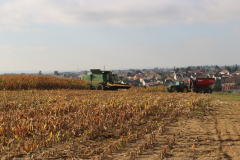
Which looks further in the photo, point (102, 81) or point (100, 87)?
point (102, 81)

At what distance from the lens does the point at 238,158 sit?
411cm

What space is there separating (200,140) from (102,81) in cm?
1582

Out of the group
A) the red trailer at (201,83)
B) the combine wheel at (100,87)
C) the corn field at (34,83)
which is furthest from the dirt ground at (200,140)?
the corn field at (34,83)


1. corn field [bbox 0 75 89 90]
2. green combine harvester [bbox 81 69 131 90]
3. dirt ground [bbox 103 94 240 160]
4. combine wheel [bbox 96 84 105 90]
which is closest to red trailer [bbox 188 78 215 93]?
green combine harvester [bbox 81 69 131 90]

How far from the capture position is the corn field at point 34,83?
58.6 feet

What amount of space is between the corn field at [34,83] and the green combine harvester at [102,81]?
32.6 inches

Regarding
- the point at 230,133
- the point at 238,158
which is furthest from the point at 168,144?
the point at 230,133

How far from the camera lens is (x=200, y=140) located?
507cm

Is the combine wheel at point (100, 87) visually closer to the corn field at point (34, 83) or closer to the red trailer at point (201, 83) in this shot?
the corn field at point (34, 83)

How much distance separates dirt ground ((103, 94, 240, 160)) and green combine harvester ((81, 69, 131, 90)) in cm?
1257

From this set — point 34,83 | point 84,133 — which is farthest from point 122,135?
point 34,83

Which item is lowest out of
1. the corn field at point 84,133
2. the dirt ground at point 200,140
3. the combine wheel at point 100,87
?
the dirt ground at point 200,140

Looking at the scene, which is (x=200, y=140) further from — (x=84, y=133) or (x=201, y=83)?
(x=201, y=83)

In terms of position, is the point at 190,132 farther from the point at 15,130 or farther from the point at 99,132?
the point at 15,130
